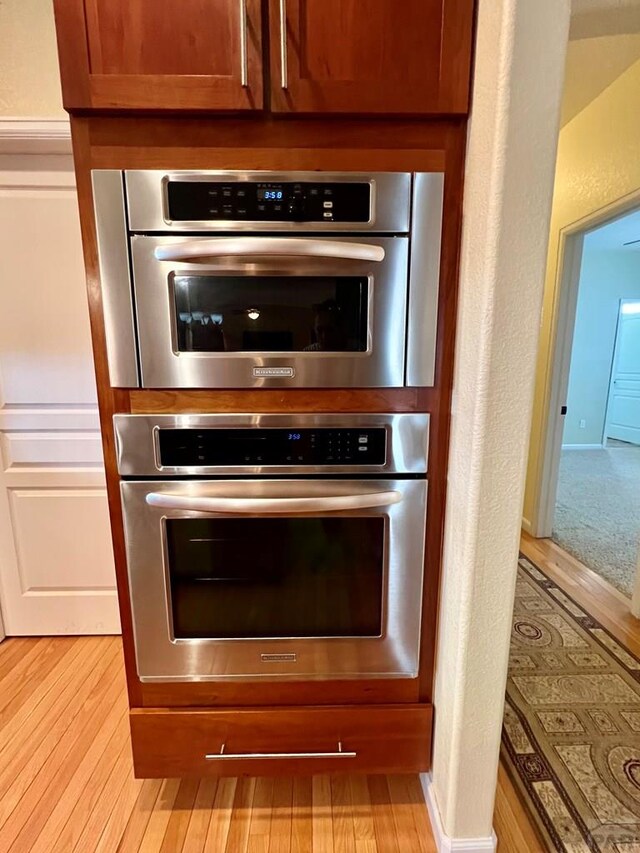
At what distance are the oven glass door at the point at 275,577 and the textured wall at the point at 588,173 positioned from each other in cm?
222

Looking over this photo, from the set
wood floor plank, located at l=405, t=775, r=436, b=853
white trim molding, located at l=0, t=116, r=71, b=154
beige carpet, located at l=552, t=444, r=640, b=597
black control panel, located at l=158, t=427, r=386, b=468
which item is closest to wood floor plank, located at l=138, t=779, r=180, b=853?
wood floor plank, located at l=405, t=775, r=436, b=853

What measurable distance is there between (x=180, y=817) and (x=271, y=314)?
1.41m

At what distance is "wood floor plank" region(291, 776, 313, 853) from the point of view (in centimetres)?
117

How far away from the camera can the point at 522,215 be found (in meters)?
0.82

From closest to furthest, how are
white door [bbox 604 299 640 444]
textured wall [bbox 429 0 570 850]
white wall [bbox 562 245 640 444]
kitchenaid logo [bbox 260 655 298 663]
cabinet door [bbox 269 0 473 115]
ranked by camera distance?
textured wall [bbox 429 0 570 850] < cabinet door [bbox 269 0 473 115] < kitchenaid logo [bbox 260 655 298 663] < white wall [bbox 562 245 640 444] < white door [bbox 604 299 640 444]

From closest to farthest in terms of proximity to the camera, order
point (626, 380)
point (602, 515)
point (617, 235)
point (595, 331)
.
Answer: point (602, 515) → point (617, 235) → point (595, 331) → point (626, 380)

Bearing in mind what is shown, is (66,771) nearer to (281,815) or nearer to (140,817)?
(140,817)

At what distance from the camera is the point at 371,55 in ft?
2.96

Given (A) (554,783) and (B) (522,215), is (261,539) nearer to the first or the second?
(B) (522,215)

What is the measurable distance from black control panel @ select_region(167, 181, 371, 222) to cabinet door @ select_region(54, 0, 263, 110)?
152mm

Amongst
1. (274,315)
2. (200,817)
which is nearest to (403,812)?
(200,817)

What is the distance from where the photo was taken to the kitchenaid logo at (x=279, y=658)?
1138mm

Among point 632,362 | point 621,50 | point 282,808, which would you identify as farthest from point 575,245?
point 632,362

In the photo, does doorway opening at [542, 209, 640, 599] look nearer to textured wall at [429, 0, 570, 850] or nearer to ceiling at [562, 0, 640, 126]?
ceiling at [562, 0, 640, 126]
